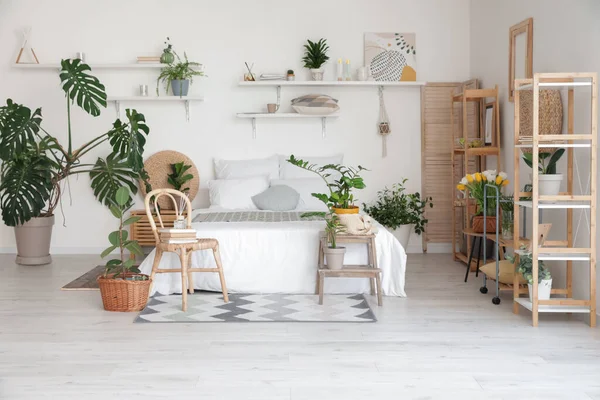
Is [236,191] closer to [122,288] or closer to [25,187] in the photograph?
[25,187]

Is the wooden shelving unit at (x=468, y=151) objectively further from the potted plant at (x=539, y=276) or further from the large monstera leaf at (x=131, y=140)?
the large monstera leaf at (x=131, y=140)

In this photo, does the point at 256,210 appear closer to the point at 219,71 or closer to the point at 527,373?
the point at 219,71

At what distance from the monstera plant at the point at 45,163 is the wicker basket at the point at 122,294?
6.78ft

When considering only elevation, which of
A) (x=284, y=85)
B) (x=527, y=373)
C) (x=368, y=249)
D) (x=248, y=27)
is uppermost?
(x=248, y=27)

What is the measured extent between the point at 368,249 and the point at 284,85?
2.68 metres

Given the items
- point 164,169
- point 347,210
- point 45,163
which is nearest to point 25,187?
point 45,163

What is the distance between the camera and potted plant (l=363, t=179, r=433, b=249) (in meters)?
7.18

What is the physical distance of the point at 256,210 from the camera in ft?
21.7

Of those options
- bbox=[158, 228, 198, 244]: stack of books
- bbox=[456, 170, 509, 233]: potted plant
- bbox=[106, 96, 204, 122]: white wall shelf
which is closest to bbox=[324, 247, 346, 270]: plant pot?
bbox=[158, 228, 198, 244]: stack of books

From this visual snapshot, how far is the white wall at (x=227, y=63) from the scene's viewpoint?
24.3ft

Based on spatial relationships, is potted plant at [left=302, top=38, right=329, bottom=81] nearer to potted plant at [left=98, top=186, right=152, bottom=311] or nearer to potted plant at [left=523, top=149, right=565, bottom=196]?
potted plant at [left=98, top=186, right=152, bottom=311]

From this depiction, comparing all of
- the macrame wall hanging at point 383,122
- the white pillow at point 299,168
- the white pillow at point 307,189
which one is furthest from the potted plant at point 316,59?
the white pillow at point 307,189

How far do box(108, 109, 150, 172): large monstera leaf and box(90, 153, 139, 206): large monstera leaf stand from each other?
0.21 m

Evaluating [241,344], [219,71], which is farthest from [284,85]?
[241,344]
